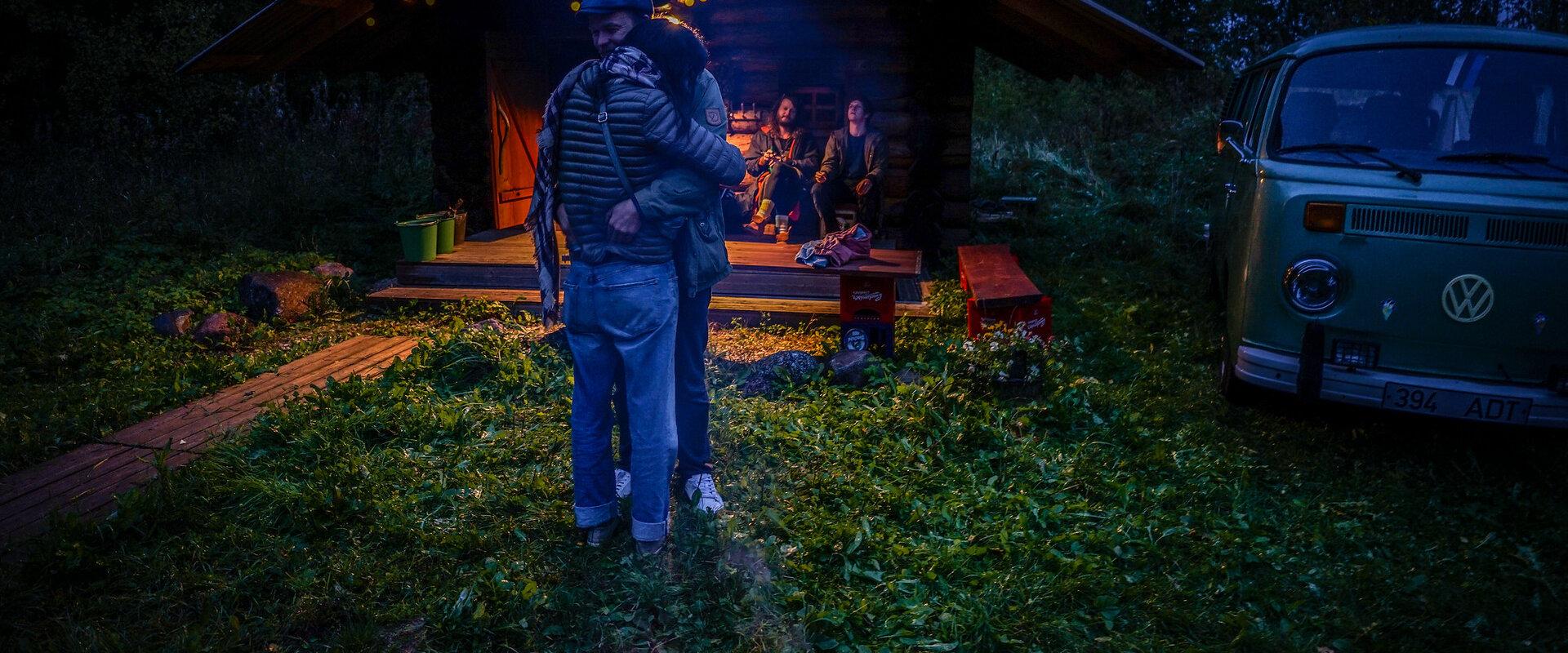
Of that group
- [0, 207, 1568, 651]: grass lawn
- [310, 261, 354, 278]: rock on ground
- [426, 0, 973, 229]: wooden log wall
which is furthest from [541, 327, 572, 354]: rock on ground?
[426, 0, 973, 229]: wooden log wall

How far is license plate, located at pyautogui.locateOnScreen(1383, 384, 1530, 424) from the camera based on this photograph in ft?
13.4

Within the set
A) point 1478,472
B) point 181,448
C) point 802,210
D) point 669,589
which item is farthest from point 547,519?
point 802,210

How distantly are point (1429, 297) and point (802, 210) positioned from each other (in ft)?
19.5

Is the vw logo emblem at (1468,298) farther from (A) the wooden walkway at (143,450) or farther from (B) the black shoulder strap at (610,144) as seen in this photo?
(A) the wooden walkway at (143,450)

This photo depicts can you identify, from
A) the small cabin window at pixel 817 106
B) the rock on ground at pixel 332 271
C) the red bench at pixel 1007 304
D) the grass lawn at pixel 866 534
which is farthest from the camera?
the small cabin window at pixel 817 106

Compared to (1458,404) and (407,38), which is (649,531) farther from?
(407,38)

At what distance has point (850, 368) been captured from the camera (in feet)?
18.4

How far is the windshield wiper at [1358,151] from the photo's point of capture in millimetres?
4305

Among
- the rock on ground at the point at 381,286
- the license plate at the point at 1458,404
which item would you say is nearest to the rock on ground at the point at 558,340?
the rock on ground at the point at 381,286

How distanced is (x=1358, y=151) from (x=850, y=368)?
2.91 meters

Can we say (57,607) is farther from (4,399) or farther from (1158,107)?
(1158,107)

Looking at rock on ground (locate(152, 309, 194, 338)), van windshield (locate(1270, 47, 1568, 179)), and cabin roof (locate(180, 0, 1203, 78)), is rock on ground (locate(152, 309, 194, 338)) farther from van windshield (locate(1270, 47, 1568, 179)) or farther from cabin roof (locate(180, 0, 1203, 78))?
van windshield (locate(1270, 47, 1568, 179))

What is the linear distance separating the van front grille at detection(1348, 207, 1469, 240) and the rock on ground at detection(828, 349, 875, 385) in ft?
8.71

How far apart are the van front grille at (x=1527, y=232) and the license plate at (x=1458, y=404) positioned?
705 mm
